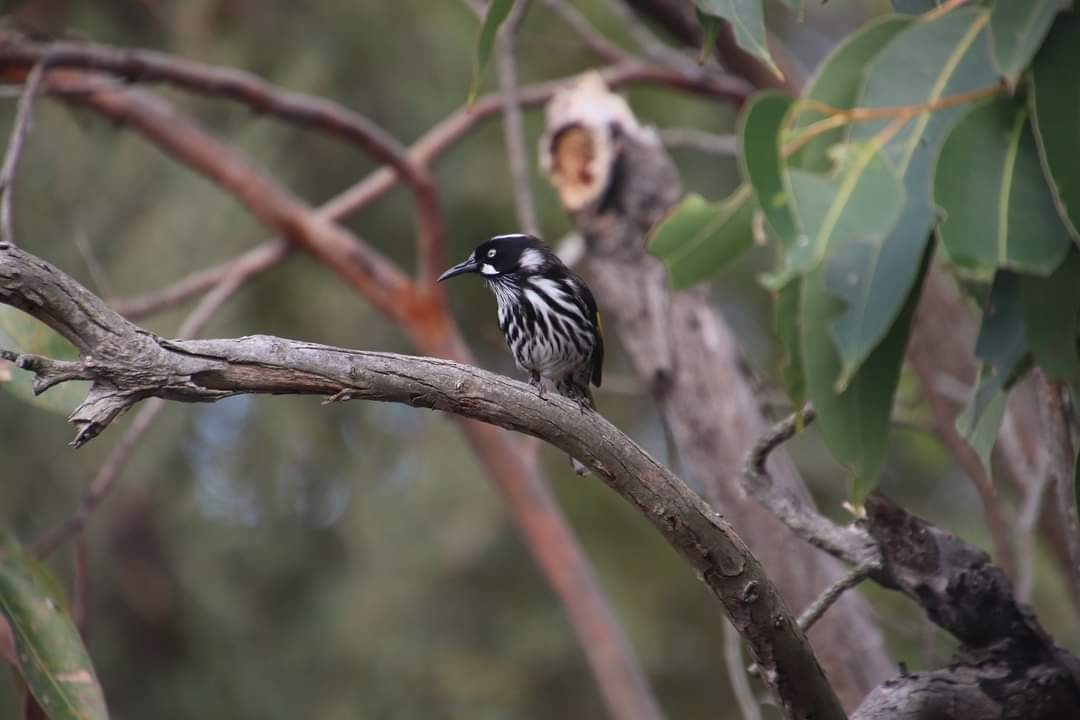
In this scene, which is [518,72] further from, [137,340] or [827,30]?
[137,340]

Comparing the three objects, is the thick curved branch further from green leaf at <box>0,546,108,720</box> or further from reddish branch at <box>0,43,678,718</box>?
reddish branch at <box>0,43,678,718</box>

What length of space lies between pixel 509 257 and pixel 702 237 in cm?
255

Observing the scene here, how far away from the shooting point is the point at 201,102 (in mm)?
9812

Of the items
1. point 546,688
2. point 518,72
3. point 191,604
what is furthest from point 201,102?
point 546,688

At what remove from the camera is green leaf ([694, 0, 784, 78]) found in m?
2.82

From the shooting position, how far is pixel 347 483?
1088cm

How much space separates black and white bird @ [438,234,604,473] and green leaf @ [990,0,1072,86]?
9.21 feet

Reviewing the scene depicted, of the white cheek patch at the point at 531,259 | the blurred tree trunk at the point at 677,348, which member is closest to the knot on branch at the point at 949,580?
the blurred tree trunk at the point at 677,348

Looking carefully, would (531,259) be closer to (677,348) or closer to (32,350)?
(677,348)

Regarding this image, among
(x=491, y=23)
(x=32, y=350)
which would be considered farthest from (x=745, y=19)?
(x=32, y=350)

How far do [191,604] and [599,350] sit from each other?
21.6 feet

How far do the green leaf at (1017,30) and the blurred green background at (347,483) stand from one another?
690 cm

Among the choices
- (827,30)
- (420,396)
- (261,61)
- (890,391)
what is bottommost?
(890,391)

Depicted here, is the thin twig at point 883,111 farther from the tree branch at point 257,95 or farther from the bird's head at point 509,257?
the tree branch at point 257,95
